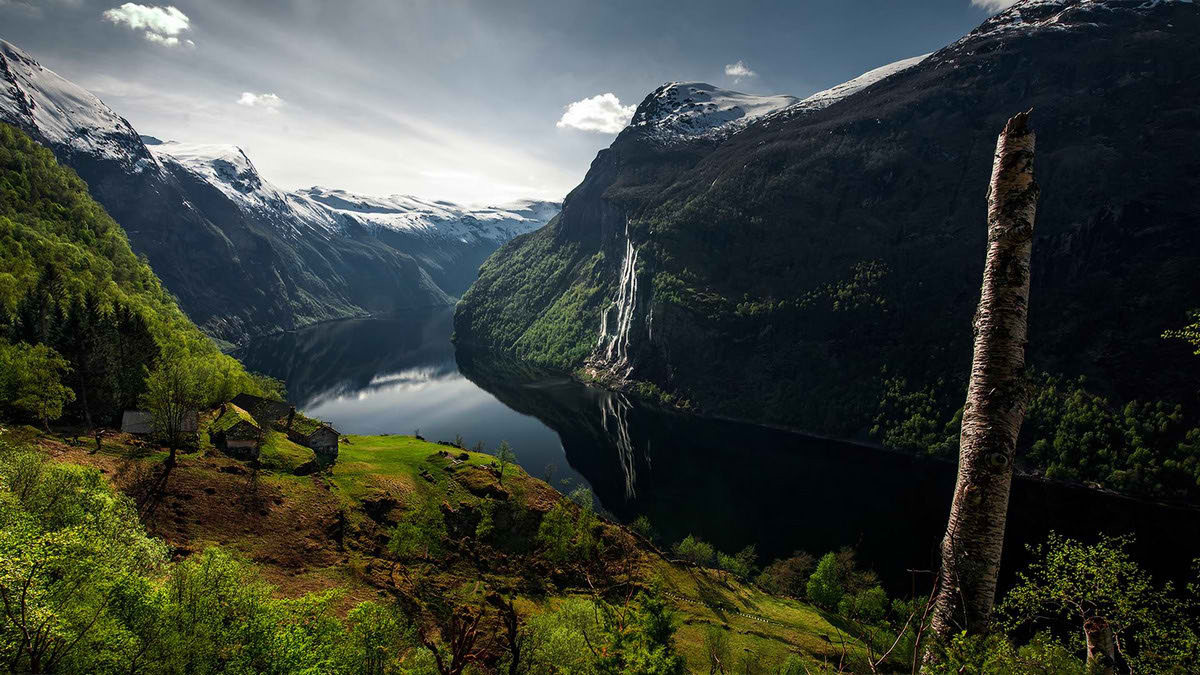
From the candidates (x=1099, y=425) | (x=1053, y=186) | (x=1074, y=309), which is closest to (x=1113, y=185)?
(x=1053, y=186)

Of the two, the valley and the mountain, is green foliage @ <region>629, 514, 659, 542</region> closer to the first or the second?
the valley

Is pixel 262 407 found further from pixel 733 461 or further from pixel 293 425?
pixel 733 461

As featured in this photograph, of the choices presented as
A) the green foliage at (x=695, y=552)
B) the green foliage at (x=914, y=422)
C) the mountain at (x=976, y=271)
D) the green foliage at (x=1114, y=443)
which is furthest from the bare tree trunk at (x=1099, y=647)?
the mountain at (x=976, y=271)

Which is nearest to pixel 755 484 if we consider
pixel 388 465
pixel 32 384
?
pixel 388 465

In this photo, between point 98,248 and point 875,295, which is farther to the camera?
point 875,295

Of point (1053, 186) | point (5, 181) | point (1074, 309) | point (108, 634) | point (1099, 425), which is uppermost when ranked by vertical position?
point (1053, 186)

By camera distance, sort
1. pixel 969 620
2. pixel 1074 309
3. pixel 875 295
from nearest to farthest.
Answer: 1. pixel 969 620
2. pixel 1074 309
3. pixel 875 295

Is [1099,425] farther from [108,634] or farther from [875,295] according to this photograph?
[108,634]

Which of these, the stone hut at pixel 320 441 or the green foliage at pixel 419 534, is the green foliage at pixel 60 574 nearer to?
the green foliage at pixel 419 534
